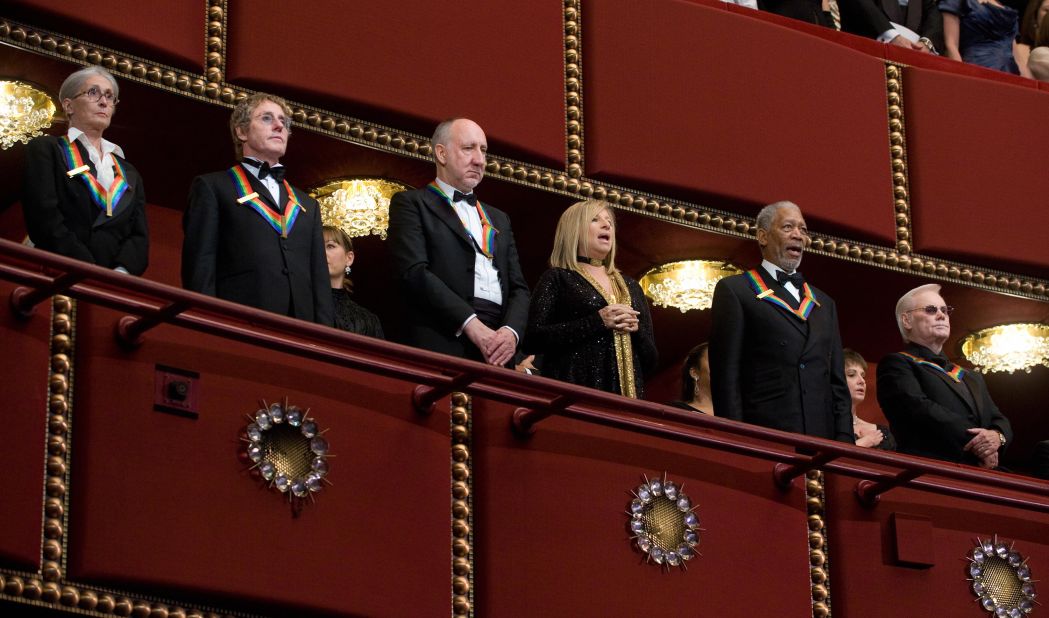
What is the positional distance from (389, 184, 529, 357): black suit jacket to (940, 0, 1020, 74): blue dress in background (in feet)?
13.0

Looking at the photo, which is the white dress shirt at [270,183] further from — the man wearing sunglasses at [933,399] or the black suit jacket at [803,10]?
the black suit jacket at [803,10]

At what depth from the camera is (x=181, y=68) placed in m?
7.96

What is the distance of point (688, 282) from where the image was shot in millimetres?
9359

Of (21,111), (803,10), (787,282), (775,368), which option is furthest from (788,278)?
(21,111)

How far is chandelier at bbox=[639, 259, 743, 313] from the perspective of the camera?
9.35m

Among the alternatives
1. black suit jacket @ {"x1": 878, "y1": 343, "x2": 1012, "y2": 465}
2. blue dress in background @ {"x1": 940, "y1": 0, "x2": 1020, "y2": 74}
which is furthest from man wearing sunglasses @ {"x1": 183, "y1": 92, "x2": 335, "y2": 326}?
blue dress in background @ {"x1": 940, "y1": 0, "x2": 1020, "y2": 74}

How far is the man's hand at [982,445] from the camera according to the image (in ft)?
25.4

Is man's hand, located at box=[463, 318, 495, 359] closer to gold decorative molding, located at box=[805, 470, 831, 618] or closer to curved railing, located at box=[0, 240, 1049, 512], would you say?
curved railing, located at box=[0, 240, 1049, 512]

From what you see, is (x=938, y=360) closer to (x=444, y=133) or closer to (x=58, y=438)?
(x=444, y=133)

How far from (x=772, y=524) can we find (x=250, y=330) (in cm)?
196

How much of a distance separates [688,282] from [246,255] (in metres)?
3.02

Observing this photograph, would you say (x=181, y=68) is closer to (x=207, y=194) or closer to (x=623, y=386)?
(x=207, y=194)

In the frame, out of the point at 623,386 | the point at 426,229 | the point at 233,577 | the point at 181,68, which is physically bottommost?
the point at 233,577

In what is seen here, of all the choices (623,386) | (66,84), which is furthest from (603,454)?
(66,84)
